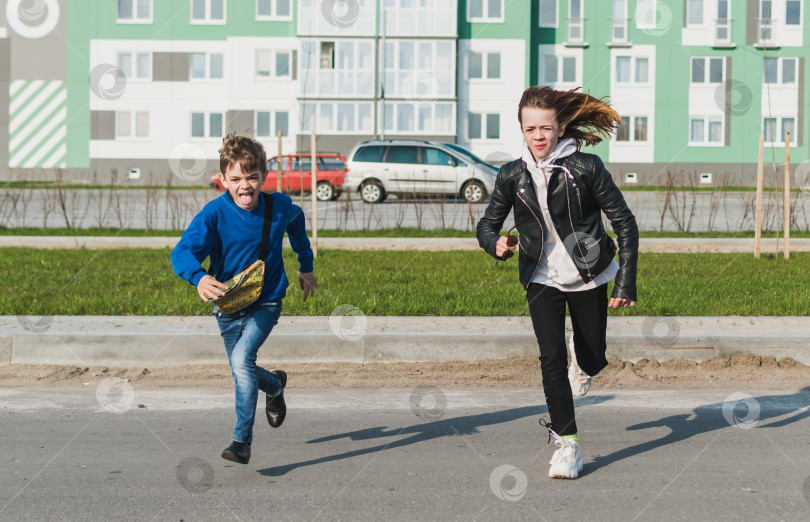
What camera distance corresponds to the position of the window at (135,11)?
153 feet

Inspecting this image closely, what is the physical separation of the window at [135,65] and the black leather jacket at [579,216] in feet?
146

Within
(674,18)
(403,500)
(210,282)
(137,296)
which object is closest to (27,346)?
(137,296)

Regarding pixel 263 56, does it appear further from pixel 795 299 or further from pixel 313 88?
pixel 795 299

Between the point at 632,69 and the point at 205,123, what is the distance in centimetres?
2009

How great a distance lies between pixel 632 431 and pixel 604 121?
5.84 feet

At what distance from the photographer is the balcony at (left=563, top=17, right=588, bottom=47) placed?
4653cm

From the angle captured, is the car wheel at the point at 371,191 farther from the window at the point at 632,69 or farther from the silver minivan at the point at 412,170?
the window at the point at 632,69

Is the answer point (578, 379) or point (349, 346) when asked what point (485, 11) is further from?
point (578, 379)

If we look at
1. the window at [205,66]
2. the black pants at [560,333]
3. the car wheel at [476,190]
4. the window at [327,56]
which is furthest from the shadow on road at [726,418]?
the window at [205,66]

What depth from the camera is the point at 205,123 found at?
155 ft

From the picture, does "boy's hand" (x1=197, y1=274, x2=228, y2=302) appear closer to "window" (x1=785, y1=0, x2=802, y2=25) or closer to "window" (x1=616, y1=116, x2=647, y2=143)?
"window" (x1=616, y1=116, x2=647, y2=143)

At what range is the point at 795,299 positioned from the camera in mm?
9094

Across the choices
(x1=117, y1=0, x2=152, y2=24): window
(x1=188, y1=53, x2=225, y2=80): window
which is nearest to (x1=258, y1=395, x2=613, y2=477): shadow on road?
(x1=188, y1=53, x2=225, y2=80): window

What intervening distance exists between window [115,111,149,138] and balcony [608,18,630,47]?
2199 centimetres
